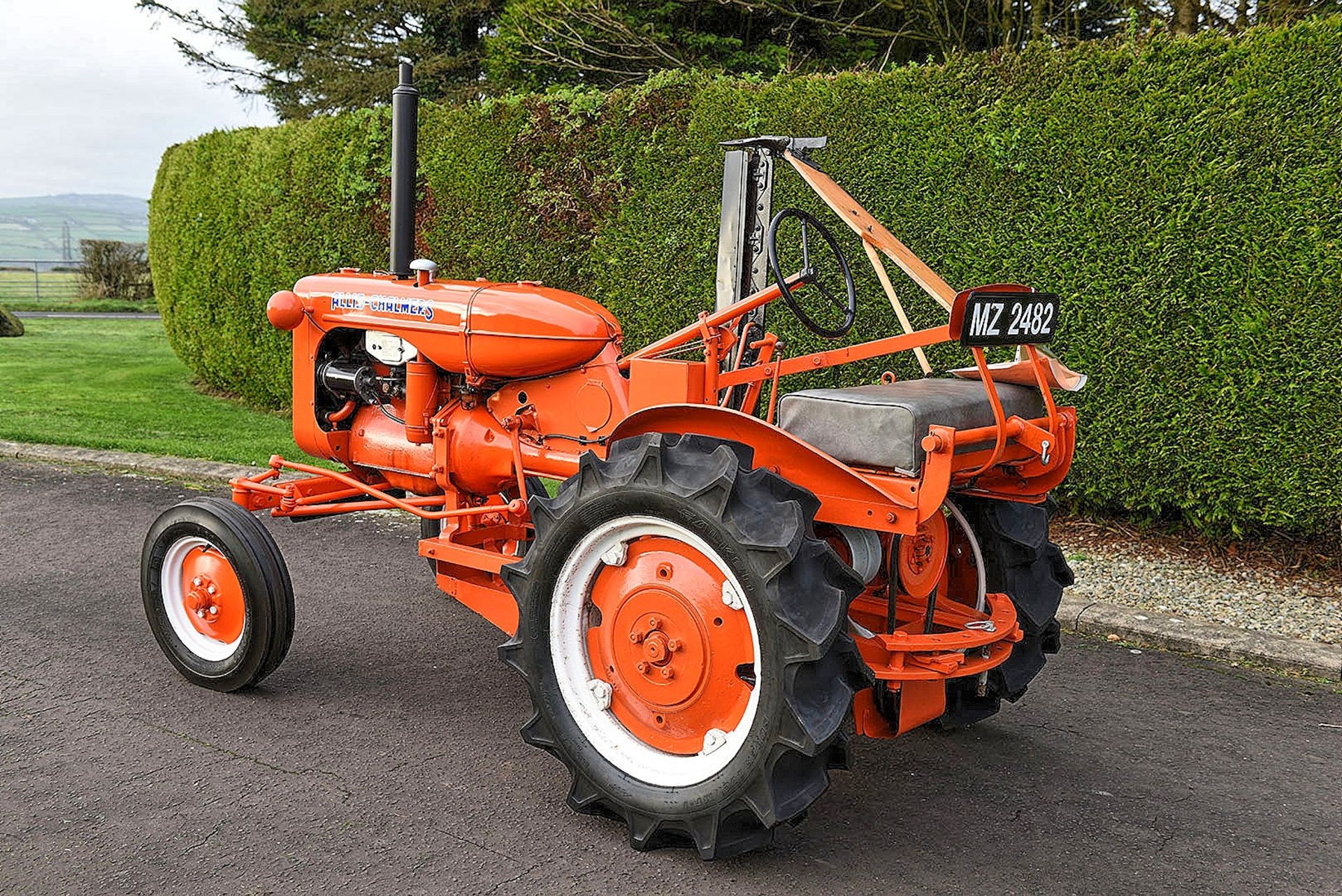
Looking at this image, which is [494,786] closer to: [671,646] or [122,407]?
[671,646]

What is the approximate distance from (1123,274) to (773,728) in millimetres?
3959

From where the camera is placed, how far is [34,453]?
27.0ft

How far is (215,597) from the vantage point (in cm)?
407

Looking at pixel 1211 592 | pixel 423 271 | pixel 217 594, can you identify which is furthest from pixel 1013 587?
pixel 217 594

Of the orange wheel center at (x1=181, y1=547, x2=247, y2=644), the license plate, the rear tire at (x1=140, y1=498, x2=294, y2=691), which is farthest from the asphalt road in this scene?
the license plate

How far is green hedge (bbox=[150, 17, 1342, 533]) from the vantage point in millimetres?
5379

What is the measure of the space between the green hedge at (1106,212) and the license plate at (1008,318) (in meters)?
2.85

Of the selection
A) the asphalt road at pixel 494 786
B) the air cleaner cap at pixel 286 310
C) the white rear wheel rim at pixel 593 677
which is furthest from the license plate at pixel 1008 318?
the air cleaner cap at pixel 286 310

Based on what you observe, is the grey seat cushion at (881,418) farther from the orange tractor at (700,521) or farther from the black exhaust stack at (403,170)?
the black exhaust stack at (403,170)

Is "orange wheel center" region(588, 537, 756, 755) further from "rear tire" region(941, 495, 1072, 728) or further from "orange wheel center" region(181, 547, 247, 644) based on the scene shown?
"orange wheel center" region(181, 547, 247, 644)

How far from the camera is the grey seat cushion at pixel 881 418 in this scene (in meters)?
3.02

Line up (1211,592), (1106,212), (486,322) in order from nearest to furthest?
(486,322), (1211,592), (1106,212)

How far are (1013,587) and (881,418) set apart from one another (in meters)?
0.98

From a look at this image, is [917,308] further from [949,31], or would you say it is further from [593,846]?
[949,31]
